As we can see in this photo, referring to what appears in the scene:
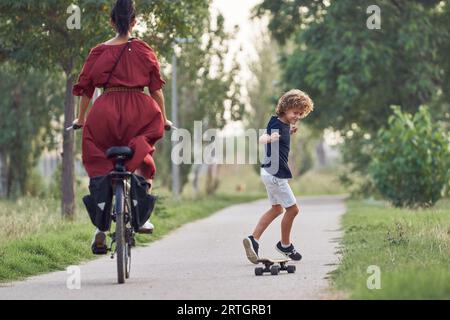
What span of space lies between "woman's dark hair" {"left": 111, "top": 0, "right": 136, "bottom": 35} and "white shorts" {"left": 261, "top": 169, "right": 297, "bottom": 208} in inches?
87.7

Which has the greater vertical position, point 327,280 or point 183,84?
point 183,84

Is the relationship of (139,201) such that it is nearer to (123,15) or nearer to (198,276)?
(198,276)

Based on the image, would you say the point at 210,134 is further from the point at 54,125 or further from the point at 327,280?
→ the point at 327,280

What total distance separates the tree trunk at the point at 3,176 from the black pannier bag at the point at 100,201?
25.9 m

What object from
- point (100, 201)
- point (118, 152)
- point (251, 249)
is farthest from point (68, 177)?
point (118, 152)

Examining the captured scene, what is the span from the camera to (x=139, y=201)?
33.7 ft

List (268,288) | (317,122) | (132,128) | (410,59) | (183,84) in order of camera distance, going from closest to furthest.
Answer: (268,288) → (132,128) → (410,59) → (183,84) → (317,122)

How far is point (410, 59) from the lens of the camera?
110ft

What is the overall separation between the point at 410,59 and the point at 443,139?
9874 mm

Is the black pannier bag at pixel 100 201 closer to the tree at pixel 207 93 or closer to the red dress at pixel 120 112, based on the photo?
the red dress at pixel 120 112

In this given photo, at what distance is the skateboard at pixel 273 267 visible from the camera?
11.0m

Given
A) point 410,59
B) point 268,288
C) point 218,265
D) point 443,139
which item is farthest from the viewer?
point 410,59
